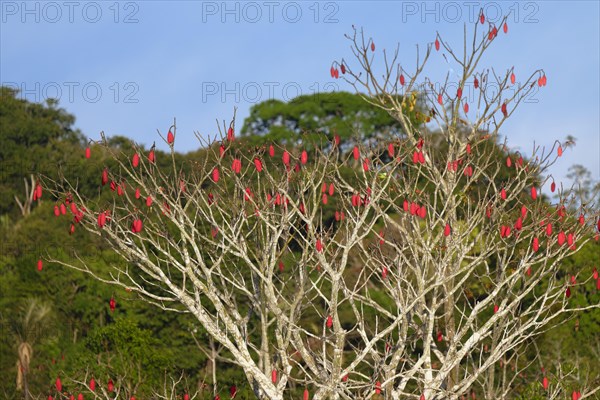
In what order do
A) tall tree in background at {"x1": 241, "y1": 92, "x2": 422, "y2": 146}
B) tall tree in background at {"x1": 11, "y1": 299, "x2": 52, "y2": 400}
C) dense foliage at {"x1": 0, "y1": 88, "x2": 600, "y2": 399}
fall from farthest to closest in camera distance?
tall tree in background at {"x1": 241, "y1": 92, "x2": 422, "y2": 146}, tall tree in background at {"x1": 11, "y1": 299, "x2": 52, "y2": 400}, dense foliage at {"x1": 0, "y1": 88, "x2": 600, "y2": 399}

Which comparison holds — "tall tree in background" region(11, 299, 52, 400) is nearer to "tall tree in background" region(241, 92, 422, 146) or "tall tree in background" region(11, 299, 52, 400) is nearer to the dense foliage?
the dense foliage

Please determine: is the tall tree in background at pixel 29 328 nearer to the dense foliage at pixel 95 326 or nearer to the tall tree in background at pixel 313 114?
the dense foliage at pixel 95 326

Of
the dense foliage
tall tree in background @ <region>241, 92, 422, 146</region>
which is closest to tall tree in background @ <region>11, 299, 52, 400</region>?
the dense foliage

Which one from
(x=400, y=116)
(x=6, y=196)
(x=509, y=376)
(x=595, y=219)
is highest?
(x=6, y=196)

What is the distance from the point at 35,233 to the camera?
3962cm

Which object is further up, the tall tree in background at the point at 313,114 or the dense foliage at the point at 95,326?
the tall tree in background at the point at 313,114

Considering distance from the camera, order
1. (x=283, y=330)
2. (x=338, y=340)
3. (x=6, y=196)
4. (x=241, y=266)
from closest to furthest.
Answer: (x=338, y=340) → (x=283, y=330) → (x=241, y=266) → (x=6, y=196)

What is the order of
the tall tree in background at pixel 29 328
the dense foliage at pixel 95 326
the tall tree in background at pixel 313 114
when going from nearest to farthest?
1. the dense foliage at pixel 95 326
2. the tall tree in background at pixel 29 328
3. the tall tree in background at pixel 313 114

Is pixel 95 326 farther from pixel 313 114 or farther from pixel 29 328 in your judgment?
pixel 313 114

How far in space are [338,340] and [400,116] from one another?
469cm

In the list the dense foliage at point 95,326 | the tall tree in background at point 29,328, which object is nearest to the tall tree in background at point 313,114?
the dense foliage at point 95,326

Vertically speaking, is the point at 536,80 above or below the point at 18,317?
above

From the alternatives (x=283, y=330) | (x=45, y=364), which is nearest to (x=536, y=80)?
(x=283, y=330)

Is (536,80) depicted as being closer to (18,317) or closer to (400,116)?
(400,116)
